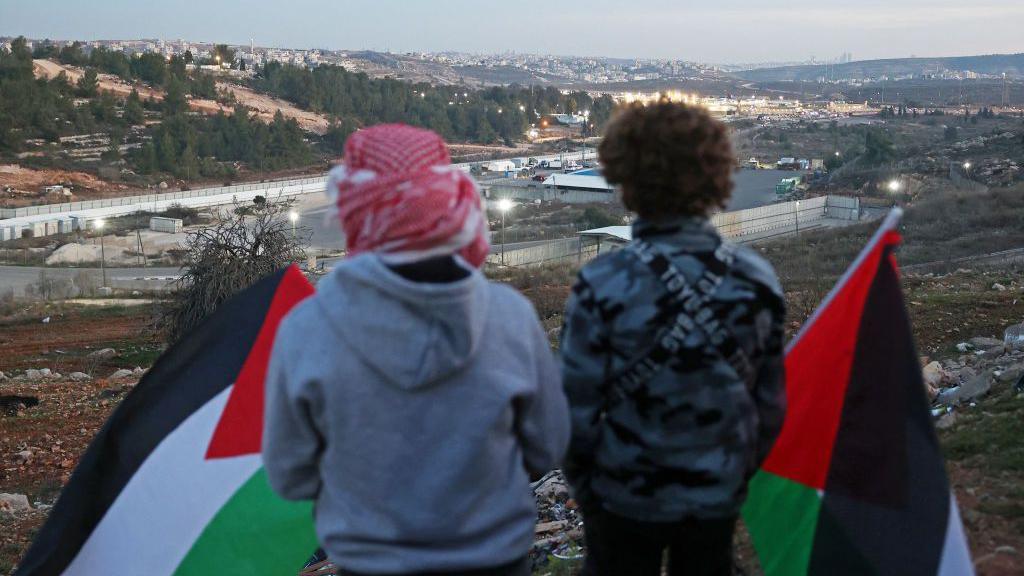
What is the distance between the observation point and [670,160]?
2283 millimetres

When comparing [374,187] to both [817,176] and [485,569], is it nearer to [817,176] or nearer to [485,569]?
[485,569]

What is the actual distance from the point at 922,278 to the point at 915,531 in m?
17.6

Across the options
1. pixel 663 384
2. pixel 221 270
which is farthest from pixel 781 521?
pixel 221 270

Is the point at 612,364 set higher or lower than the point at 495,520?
higher

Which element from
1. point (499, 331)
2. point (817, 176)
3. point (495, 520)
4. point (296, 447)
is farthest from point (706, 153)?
point (817, 176)

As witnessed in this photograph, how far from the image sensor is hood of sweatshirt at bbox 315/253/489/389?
1936 mm

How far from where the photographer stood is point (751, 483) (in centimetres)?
300

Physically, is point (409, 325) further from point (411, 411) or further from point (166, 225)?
point (166, 225)

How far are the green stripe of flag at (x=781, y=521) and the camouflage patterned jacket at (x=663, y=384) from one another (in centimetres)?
63

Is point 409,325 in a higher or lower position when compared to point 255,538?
higher

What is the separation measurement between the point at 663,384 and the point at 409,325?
24.3 inches

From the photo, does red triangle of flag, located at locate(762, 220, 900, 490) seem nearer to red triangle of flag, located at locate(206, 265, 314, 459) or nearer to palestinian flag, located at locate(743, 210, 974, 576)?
palestinian flag, located at locate(743, 210, 974, 576)

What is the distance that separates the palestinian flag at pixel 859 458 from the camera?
2676 mm

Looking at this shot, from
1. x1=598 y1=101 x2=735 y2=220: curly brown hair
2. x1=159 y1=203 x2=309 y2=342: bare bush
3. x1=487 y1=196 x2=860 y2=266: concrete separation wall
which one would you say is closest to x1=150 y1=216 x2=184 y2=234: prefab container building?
x1=487 y1=196 x2=860 y2=266: concrete separation wall
